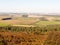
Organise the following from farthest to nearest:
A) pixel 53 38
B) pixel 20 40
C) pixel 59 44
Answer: pixel 20 40
pixel 53 38
pixel 59 44

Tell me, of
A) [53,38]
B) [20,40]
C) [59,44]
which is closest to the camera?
[59,44]

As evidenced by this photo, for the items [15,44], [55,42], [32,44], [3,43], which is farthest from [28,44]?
[55,42]

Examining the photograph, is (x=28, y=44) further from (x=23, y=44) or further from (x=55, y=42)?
(x=55, y=42)

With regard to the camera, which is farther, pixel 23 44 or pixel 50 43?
pixel 23 44

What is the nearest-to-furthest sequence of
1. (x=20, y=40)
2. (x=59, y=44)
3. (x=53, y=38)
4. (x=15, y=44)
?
1. (x=59, y=44)
2. (x=53, y=38)
3. (x=15, y=44)
4. (x=20, y=40)

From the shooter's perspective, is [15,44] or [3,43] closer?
[3,43]

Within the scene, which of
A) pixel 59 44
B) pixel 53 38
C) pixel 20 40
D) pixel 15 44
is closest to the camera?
pixel 59 44

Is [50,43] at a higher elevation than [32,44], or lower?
higher

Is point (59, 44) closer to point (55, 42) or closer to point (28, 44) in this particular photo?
point (55, 42)

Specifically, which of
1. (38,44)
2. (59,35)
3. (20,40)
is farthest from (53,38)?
(20,40)
